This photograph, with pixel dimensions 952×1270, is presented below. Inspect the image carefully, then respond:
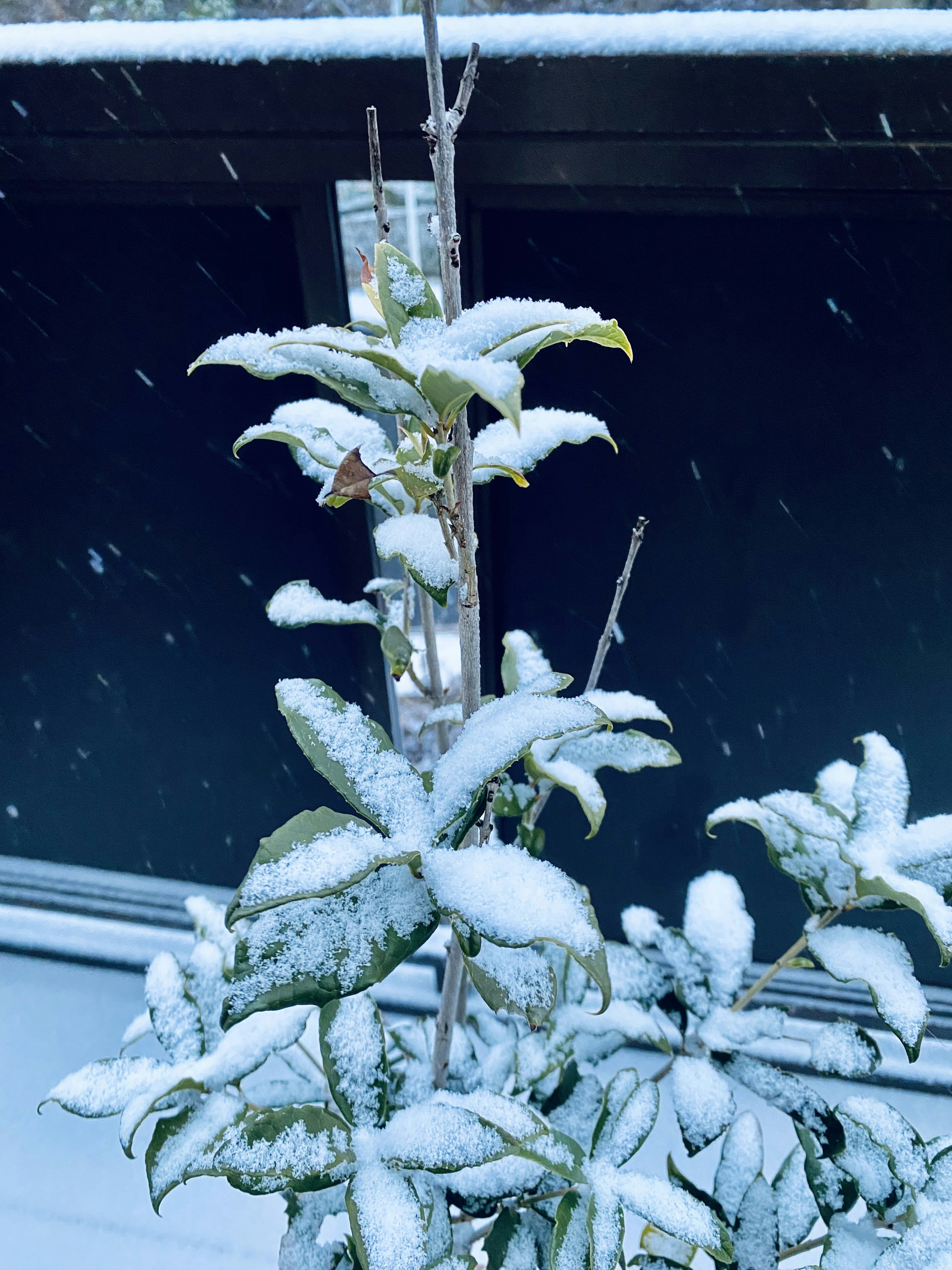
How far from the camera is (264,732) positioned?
53.0 inches

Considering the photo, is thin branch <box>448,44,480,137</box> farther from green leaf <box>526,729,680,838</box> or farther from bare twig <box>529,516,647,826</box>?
green leaf <box>526,729,680,838</box>

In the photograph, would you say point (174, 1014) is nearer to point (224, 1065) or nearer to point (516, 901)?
point (224, 1065)

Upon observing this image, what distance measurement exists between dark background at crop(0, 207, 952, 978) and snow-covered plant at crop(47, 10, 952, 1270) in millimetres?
352

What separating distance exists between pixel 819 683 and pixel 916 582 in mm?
185

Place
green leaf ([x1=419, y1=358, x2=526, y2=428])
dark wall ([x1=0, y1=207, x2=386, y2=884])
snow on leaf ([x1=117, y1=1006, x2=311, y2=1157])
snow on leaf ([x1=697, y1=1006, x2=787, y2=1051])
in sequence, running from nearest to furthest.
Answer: green leaf ([x1=419, y1=358, x2=526, y2=428]), snow on leaf ([x1=117, y1=1006, x2=311, y2=1157]), snow on leaf ([x1=697, y1=1006, x2=787, y2=1051]), dark wall ([x1=0, y1=207, x2=386, y2=884])

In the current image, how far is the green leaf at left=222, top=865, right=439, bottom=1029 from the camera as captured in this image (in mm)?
426

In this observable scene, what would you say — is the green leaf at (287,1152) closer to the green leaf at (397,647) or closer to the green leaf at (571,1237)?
the green leaf at (571,1237)

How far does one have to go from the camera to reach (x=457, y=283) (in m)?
0.42

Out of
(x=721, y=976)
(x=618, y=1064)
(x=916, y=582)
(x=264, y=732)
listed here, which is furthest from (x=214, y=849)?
(x=916, y=582)

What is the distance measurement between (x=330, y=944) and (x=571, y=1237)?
358 mm

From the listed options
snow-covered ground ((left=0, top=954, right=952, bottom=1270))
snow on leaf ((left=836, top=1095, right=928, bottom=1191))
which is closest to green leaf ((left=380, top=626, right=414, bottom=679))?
snow on leaf ((left=836, top=1095, right=928, bottom=1191))

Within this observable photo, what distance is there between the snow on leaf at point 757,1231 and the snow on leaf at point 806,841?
0.88 ft

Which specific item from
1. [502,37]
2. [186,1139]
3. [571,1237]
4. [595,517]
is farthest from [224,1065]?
[502,37]

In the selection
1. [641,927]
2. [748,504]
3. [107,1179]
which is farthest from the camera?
[107,1179]
